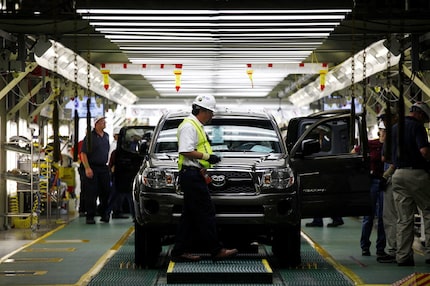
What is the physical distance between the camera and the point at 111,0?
40.2 ft

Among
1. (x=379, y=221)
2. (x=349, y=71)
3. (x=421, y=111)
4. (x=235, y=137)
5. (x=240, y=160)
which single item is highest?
(x=349, y=71)

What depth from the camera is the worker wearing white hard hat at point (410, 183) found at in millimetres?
11938

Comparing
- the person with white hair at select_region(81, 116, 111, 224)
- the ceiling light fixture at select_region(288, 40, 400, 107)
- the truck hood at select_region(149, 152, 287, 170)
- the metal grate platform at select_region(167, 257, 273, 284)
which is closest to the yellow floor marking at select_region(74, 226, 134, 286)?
the metal grate platform at select_region(167, 257, 273, 284)

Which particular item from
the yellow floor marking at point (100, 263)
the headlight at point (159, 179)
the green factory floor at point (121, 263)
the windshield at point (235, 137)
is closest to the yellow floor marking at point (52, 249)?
the green factory floor at point (121, 263)

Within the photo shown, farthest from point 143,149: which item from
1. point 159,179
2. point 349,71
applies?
point 349,71

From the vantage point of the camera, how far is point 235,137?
41.2 feet

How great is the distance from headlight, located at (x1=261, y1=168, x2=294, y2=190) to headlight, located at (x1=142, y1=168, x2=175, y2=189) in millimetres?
1063

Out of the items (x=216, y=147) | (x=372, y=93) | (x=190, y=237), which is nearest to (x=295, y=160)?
(x=216, y=147)

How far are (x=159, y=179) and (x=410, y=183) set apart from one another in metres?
3.04

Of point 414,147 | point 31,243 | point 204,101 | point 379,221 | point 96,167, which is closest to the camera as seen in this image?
point 204,101

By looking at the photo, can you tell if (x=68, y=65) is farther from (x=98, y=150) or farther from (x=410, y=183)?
(x=410, y=183)

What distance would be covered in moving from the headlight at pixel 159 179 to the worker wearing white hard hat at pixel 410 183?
2.76 m

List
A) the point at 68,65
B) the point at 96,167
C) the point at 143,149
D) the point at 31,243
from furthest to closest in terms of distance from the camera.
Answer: the point at 96,167 < the point at 68,65 < the point at 31,243 < the point at 143,149

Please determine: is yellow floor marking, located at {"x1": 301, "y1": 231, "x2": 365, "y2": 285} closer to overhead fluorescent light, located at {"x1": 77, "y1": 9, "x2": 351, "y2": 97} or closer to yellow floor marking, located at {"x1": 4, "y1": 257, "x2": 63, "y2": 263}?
overhead fluorescent light, located at {"x1": 77, "y1": 9, "x2": 351, "y2": 97}
